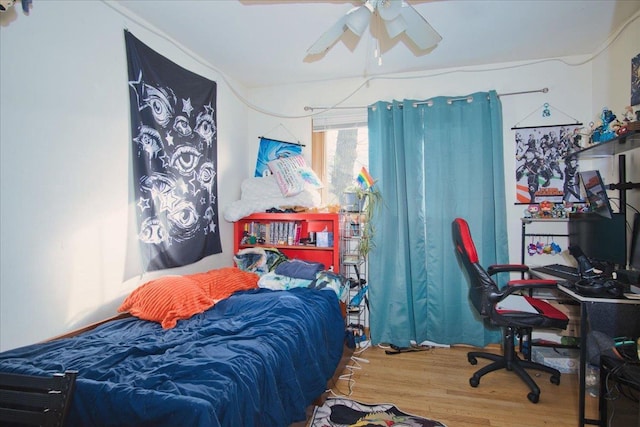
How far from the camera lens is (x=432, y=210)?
296 cm

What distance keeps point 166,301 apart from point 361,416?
137 cm

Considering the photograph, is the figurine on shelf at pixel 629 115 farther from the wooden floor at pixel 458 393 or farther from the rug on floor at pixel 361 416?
the rug on floor at pixel 361 416

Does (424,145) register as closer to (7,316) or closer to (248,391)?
(248,391)

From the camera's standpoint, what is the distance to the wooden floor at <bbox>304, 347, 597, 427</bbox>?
6.45 feet

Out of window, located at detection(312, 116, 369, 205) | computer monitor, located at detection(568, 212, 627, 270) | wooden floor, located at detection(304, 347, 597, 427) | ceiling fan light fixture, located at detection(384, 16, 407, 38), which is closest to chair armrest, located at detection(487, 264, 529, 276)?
computer monitor, located at detection(568, 212, 627, 270)

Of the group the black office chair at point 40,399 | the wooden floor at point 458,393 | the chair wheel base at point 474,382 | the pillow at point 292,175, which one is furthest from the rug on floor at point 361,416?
the pillow at point 292,175

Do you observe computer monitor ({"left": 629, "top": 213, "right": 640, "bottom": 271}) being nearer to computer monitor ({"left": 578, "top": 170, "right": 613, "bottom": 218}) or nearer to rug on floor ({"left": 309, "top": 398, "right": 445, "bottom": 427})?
computer monitor ({"left": 578, "top": 170, "right": 613, "bottom": 218})

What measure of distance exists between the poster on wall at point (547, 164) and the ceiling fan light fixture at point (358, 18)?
6.47 feet

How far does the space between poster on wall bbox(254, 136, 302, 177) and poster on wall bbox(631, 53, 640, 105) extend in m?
2.63

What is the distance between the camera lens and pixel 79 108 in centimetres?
179

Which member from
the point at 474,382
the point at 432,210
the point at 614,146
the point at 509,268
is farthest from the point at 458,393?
the point at 614,146

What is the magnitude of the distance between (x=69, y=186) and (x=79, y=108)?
0.44 meters

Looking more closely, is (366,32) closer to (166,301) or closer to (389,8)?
(389,8)

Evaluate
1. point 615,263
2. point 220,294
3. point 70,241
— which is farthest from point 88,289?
point 615,263
